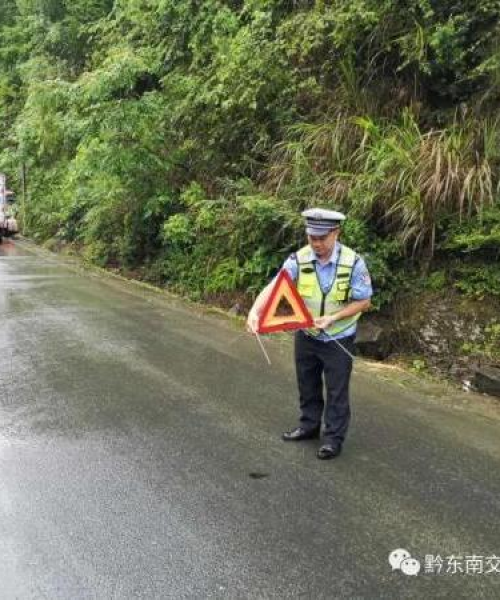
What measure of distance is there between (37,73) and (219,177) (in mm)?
15349

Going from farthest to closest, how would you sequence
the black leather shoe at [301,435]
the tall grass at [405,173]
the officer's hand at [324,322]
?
the tall grass at [405,173] < the black leather shoe at [301,435] < the officer's hand at [324,322]

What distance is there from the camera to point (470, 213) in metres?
7.26

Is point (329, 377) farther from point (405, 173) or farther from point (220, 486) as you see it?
point (405, 173)

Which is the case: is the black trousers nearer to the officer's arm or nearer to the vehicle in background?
the officer's arm

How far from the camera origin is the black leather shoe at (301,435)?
5.05 m

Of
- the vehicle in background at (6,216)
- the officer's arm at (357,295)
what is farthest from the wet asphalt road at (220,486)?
the vehicle in background at (6,216)

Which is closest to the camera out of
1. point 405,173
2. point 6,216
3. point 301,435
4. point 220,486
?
point 220,486

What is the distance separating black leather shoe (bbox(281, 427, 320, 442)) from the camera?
5.05m

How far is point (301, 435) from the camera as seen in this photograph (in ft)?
16.6

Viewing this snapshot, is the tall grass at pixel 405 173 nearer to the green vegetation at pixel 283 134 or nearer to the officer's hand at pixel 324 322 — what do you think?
the green vegetation at pixel 283 134

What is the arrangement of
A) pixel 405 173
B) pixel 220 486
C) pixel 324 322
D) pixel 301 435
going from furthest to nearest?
pixel 405 173 → pixel 301 435 → pixel 324 322 → pixel 220 486

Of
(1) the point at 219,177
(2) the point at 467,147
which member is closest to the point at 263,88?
(1) the point at 219,177

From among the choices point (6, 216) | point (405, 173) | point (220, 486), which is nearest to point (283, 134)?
point (405, 173)

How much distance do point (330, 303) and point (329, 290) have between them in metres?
0.09
